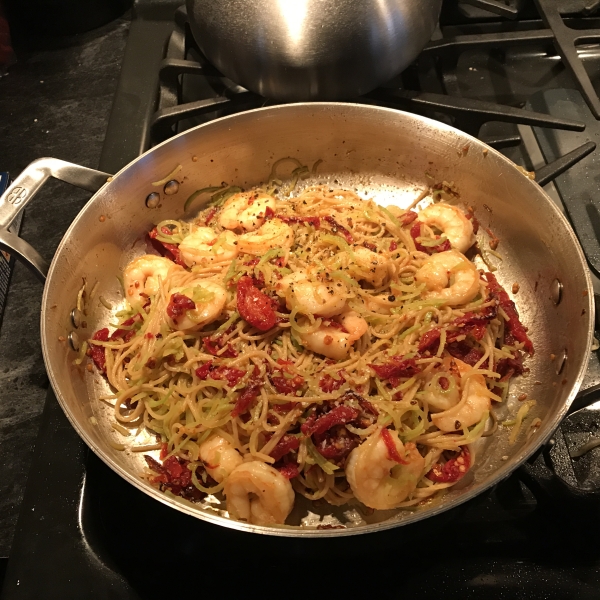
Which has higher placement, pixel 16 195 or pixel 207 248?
pixel 16 195

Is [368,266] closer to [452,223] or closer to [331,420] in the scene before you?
[452,223]

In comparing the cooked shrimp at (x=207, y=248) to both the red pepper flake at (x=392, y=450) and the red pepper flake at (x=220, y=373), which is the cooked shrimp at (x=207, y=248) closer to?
the red pepper flake at (x=220, y=373)

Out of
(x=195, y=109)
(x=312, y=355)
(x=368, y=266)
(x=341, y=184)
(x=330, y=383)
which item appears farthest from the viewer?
(x=341, y=184)

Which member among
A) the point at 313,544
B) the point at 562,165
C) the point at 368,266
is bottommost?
the point at 313,544

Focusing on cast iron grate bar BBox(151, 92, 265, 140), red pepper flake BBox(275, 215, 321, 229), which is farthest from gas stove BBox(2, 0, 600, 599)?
cast iron grate bar BBox(151, 92, 265, 140)

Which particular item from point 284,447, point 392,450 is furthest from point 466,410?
point 284,447

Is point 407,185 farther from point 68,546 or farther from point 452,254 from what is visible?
point 68,546

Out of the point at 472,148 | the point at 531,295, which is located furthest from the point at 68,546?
the point at 472,148
